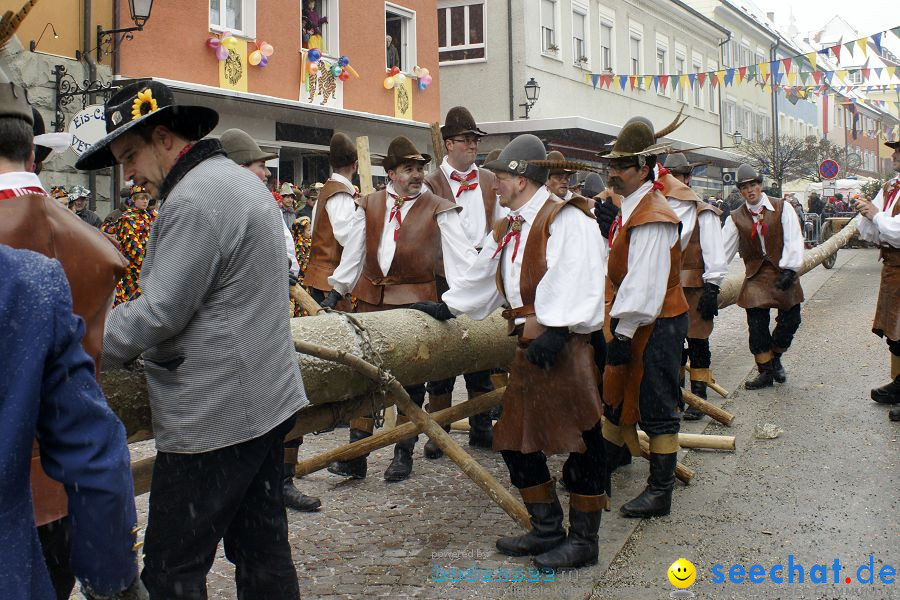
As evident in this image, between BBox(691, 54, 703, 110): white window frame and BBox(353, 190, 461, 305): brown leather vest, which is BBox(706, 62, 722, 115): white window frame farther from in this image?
BBox(353, 190, 461, 305): brown leather vest

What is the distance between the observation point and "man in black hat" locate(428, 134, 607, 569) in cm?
415

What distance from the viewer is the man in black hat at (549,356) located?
13.6 ft

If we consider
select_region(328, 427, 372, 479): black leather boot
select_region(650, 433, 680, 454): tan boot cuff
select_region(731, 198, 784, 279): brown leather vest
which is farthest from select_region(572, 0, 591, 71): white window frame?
select_region(650, 433, 680, 454): tan boot cuff

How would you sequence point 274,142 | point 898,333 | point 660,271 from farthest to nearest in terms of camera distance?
point 274,142 < point 898,333 < point 660,271

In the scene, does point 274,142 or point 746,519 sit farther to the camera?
point 274,142

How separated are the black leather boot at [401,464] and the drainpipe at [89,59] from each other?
27.3 feet

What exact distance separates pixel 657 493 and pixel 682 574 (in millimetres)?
964

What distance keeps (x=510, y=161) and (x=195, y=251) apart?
2121mm

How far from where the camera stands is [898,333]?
732 centimetres

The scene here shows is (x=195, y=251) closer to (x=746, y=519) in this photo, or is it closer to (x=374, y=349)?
(x=374, y=349)

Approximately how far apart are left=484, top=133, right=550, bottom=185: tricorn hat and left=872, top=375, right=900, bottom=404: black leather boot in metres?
4.46

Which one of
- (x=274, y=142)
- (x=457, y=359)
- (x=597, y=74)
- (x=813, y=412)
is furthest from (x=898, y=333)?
(x=597, y=74)

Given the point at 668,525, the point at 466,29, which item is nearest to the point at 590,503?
the point at 668,525

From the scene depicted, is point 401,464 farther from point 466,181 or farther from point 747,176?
point 747,176
